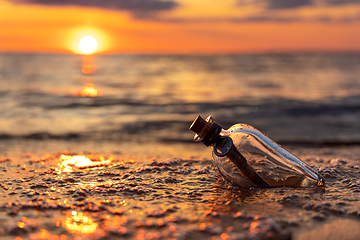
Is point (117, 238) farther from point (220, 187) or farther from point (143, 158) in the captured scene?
point (143, 158)

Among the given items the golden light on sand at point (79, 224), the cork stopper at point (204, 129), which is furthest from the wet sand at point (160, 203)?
the cork stopper at point (204, 129)

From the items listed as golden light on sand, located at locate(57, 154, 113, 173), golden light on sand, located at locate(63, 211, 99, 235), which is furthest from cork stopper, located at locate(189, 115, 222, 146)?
golden light on sand, located at locate(57, 154, 113, 173)

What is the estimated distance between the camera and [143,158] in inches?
143

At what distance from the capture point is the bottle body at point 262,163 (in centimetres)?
213

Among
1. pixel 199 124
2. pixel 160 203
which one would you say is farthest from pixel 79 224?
pixel 199 124

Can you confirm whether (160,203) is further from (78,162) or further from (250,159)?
(78,162)

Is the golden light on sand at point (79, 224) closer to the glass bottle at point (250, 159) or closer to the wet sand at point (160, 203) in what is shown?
the wet sand at point (160, 203)

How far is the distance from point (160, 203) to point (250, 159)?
701mm

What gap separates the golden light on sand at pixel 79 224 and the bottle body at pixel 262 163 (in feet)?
2.95

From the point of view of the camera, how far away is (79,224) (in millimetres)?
1785

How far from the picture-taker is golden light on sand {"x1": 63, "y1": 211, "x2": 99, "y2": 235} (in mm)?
1705

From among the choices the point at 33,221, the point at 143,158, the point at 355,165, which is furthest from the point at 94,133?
the point at 355,165

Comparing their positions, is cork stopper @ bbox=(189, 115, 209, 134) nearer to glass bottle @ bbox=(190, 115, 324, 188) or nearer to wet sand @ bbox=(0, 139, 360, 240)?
glass bottle @ bbox=(190, 115, 324, 188)

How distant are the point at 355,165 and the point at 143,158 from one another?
229 centimetres
